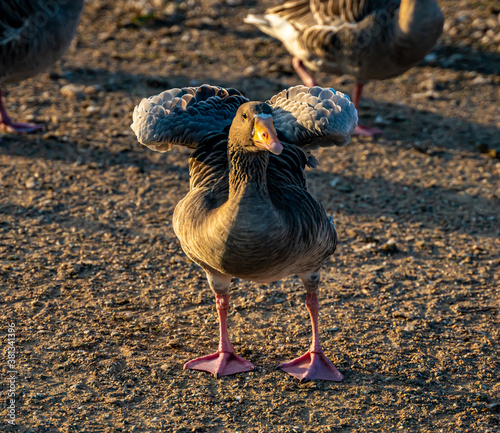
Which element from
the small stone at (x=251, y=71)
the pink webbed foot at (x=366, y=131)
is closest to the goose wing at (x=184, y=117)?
the pink webbed foot at (x=366, y=131)

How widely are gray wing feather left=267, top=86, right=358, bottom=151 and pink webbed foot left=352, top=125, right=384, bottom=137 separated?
361cm

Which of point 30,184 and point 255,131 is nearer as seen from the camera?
point 255,131

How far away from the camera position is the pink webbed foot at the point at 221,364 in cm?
499

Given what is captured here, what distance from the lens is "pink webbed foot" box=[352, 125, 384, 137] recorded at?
8.92 metres

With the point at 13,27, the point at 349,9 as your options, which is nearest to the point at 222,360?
the point at 13,27

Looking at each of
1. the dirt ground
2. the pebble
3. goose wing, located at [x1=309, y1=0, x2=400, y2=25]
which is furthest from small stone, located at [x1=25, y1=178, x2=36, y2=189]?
goose wing, located at [x1=309, y1=0, x2=400, y2=25]

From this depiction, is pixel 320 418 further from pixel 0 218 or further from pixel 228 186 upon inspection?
pixel 0 218

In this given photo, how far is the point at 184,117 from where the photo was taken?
523 centimetres

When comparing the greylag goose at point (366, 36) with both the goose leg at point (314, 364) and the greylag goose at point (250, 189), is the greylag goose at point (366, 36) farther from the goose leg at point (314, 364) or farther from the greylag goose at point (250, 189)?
the goose leg at point (314, 364)

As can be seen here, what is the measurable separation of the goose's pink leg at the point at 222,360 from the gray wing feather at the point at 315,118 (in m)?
1.34

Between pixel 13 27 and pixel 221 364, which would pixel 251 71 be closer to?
pixel 13 27

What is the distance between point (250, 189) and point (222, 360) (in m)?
1.45

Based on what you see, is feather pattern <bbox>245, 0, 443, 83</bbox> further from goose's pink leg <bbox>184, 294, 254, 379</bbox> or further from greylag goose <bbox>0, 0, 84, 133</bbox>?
goose's pink leg <bbox>184, 294, 254, 379</bbox>

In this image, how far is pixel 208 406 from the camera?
464 cm
